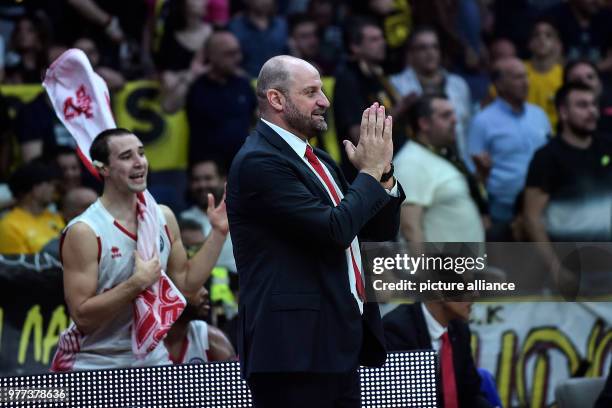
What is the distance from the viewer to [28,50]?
1192 cm

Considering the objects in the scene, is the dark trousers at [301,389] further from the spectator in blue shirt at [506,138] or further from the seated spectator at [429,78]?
the seated spectator at [429,78]

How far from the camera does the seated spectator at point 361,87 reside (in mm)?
10938

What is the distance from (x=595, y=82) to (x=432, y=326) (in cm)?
462

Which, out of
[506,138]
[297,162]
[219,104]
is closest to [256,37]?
[219,104]

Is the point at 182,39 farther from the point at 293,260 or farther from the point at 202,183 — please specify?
the point at 293,260

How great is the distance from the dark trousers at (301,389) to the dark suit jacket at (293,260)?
63 millimetres

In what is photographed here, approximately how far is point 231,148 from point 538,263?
442cm

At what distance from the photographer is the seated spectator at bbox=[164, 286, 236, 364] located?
741 centimetres

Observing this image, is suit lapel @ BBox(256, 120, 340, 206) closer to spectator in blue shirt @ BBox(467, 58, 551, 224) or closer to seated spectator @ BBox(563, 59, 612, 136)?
spectator in blue shirt @ BBox(467, 58, 551, 224)

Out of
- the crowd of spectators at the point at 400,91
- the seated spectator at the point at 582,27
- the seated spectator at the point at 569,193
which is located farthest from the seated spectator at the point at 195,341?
the seated spectator at the point at 582,27

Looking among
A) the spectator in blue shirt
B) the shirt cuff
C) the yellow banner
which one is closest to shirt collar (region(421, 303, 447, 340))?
the shirt cuff

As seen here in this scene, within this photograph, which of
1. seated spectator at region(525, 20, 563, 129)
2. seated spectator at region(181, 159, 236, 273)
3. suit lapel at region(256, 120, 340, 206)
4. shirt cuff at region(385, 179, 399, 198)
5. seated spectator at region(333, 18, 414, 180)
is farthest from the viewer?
seated spectator at region(525, 20, 563, 129)

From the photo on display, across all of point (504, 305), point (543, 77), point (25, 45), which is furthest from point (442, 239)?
point (25, 45)

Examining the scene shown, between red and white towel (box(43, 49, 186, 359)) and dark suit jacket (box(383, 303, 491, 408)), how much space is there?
50.6 inches
